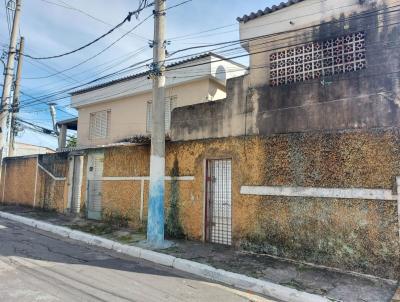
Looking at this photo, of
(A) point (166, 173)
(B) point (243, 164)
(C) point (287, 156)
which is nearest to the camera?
(C) point (287, 156)

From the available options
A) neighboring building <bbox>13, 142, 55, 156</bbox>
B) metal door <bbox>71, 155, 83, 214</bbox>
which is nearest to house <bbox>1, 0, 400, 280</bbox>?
metal door <bbox>71, 155, 83, 214</bbox>

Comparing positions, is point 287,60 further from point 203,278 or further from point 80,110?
point 80,110

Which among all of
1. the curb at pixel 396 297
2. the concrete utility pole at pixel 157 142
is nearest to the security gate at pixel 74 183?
the concrete utility pole at pixel 157 142

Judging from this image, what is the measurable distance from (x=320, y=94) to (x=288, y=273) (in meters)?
3.66

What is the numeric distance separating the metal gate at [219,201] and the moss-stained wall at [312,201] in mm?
192

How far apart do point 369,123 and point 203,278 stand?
14.1 feet

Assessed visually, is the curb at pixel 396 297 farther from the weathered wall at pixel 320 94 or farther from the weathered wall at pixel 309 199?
the weathered wall at pixel 320 94

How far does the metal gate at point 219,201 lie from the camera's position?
840 cm

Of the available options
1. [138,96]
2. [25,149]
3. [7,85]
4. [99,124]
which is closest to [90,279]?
[138,96]

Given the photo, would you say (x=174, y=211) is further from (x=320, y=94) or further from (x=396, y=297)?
(x=396, y=297)

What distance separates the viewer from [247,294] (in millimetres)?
5539

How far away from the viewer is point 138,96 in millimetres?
14477

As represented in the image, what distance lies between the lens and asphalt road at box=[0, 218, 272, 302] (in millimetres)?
4945

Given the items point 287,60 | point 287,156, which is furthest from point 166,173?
point 287,60
